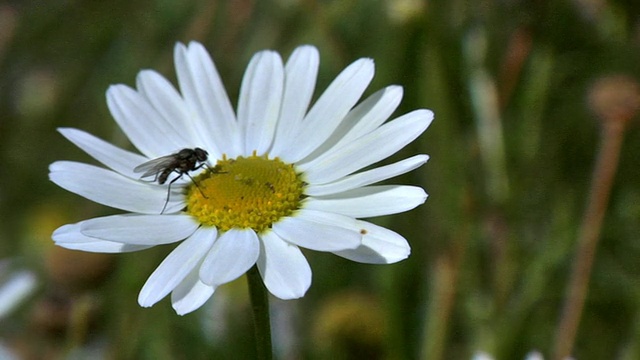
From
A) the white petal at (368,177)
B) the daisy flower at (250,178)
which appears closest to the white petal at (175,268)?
the daisy flower at (250,178)

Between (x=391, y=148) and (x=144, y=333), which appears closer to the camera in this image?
(x=391, y=148)

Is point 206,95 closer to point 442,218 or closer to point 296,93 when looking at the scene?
point 296,93

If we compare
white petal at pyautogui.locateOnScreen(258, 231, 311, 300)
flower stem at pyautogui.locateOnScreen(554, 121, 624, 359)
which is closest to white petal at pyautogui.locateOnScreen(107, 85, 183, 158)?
white petal at pyautogui.locateOnScreen(258, 231, 311, 300)

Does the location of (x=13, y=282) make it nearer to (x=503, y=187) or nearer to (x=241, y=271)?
(x=241, y=271)

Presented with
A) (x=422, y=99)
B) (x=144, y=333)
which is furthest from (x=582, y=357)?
(x=144, y=333)

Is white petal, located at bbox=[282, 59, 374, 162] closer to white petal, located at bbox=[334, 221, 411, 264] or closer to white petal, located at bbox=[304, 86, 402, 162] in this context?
white petal, located at bbox=[304, 86, 402, 162]
